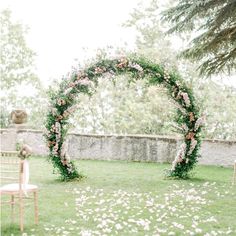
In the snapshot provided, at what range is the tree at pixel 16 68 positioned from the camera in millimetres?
27750

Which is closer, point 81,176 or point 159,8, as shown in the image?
point 81,176

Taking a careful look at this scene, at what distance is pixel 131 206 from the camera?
7.50 meters

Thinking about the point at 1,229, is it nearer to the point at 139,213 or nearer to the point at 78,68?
the point at 139,213

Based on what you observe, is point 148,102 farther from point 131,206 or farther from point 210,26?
point 131,206

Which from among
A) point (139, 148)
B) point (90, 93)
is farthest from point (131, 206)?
point (139, 148)

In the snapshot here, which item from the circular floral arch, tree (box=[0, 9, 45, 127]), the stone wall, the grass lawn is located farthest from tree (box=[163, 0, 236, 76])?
tree (box=[0, 9, 45, 127])

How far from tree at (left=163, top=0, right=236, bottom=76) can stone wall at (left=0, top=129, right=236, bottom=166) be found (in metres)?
3.62

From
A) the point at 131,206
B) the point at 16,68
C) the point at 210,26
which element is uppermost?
the point at 16,68

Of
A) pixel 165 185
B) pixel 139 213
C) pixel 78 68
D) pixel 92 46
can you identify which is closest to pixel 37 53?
pixel 92 46

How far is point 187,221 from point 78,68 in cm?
545

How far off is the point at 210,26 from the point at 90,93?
11.3ft

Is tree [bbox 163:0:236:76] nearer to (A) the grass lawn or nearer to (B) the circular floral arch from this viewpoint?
(B) the circular floral arch

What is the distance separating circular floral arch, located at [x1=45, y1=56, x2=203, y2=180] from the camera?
422 inches

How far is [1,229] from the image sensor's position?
579 centimetres
